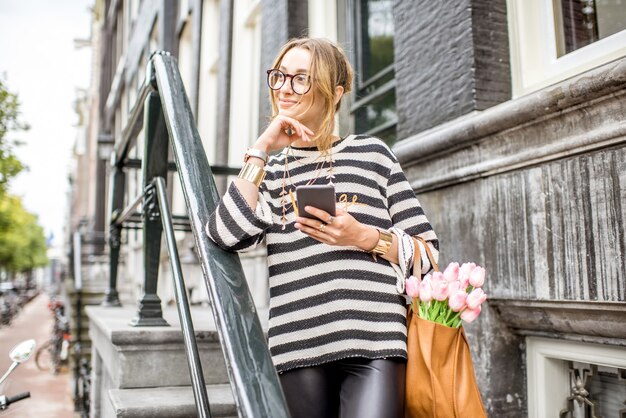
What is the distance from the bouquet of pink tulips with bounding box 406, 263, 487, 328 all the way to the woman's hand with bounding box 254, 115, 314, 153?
511 mm

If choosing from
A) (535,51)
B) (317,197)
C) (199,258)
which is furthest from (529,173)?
(199,258)

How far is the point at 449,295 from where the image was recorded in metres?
→ 1.46

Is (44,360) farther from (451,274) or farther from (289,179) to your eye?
(451,274)

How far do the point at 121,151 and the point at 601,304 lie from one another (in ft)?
10.1

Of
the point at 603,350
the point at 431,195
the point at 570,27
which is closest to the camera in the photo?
the point at 603,350

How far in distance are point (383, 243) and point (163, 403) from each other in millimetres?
1117

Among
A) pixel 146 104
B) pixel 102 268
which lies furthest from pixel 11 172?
pixel 146 104

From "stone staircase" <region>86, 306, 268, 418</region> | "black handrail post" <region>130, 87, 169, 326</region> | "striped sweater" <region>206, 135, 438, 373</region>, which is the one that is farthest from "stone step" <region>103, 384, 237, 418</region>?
"striped sweater" <region>206, 135, 438, 373</region>

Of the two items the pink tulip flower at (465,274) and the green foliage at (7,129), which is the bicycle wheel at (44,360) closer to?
the green foliage at (7,129)

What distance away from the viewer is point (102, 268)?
14.0 m

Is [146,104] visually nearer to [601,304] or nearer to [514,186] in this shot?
[514,186]

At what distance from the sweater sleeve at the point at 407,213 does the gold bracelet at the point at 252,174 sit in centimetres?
38

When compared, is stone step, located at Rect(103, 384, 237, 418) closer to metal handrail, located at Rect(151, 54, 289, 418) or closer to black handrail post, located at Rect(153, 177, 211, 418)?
black handrail post, located at Rect(153, 177, 211, 418)

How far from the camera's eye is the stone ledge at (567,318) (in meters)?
1.94
